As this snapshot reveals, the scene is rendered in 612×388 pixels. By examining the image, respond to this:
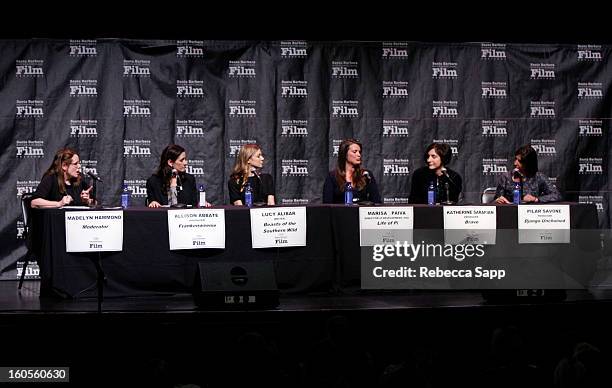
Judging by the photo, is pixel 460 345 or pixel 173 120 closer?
pixel 460 345

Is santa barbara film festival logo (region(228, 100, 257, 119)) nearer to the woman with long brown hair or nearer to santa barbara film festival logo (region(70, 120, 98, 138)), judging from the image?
santa barbara film festival logo (region(70, 120, 98, 138))

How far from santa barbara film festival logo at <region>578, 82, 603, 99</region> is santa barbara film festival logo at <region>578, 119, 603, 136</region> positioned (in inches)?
10.7

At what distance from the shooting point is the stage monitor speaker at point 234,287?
18.8 ft

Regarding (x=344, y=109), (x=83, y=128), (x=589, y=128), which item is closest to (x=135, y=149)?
(x=83, y=128)

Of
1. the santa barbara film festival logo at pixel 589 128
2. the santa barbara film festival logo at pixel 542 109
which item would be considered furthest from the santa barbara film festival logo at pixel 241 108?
the santa barbara film festival logo at pixel 589 128

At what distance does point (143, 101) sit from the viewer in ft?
28.6

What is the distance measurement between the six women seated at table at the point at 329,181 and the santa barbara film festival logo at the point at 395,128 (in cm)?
146

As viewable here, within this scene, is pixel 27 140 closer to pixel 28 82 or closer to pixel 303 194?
pixel 28 82

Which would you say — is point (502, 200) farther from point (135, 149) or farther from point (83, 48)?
point (83, 48)

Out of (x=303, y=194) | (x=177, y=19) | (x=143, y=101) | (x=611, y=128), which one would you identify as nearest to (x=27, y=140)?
(x=143, y=101)

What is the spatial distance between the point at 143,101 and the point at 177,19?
91 cm

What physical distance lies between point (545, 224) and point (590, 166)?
115 inches

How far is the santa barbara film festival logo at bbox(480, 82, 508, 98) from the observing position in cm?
914

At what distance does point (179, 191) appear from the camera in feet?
24.9
